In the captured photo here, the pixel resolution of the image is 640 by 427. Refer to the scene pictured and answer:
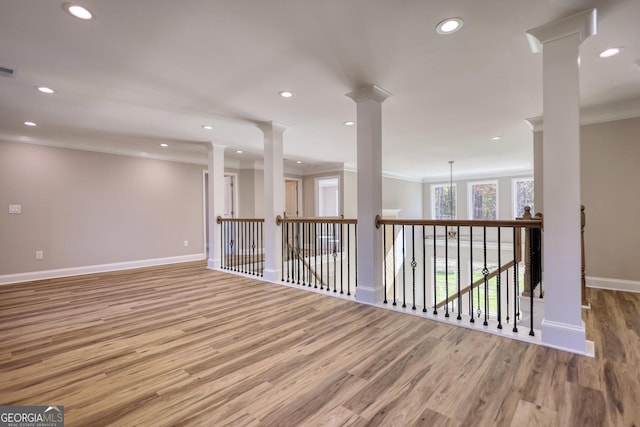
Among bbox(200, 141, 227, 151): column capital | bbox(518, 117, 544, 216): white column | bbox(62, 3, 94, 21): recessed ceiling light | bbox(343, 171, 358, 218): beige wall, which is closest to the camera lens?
bbox(62, 3, 94, 21): recessed ceiling light

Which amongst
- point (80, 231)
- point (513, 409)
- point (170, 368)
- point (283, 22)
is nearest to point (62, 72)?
point (283, 22)

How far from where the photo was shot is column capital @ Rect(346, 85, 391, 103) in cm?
306

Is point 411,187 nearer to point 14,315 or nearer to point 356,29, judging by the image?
point 356,29

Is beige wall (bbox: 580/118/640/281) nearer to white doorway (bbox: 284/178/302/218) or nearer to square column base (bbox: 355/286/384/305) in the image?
square column base (bbox: 355/286/384/305)

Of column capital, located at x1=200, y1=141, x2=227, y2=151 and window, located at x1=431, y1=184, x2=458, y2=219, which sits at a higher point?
column capital, located at x1=200, y1=141, x2=227, y2=151

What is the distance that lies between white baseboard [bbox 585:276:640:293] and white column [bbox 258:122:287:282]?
4.26 metres

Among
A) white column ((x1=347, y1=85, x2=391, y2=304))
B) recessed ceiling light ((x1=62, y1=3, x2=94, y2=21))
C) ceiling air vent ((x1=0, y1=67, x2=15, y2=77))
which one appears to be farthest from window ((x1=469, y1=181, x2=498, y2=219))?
ceiling air vent ((x1=0, y1=67, x2=15, y2=77))

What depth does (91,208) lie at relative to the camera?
5383mm

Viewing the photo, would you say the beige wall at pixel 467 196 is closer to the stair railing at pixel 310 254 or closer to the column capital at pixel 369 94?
the stair railing at pixel 310 254

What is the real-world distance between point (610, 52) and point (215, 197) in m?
5.35

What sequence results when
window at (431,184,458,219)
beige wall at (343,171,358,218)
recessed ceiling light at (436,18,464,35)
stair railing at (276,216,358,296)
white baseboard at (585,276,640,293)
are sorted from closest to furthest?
recessed ceiling light at (436,18,464,35), white baseboard at (585,276,640,293), stair railing at (276,216,358,296), beige wall at (343,171,358,218), window at (431,184,458,219)

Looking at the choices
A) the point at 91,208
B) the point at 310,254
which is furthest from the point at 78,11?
the point at 310,254

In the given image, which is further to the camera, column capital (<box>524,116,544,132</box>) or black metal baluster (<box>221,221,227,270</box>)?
black metal baluster (<box>221,221,227,270</box>)

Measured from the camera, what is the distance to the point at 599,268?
12.7 feet
